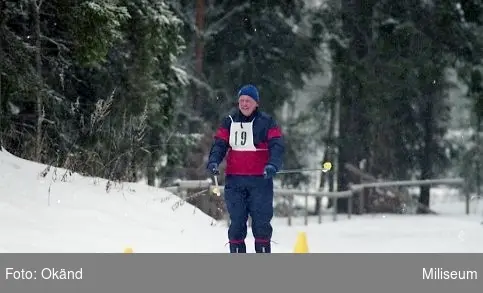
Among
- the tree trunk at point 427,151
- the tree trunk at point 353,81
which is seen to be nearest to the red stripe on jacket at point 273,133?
the tree trunk at point 353,81

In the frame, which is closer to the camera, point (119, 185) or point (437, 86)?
point (119, 185)

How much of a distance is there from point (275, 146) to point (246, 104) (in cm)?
50

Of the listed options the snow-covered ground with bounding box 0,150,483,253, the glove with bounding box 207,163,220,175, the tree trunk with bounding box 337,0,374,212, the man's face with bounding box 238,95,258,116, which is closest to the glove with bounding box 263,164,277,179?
the glove with bounding box 207,163,220,175

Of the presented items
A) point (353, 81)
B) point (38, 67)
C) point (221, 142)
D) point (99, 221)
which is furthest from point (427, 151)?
point (221, 142)

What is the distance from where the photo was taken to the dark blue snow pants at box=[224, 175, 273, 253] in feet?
28.3

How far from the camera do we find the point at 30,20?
14.2 meters

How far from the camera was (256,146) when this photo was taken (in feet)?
28.3
